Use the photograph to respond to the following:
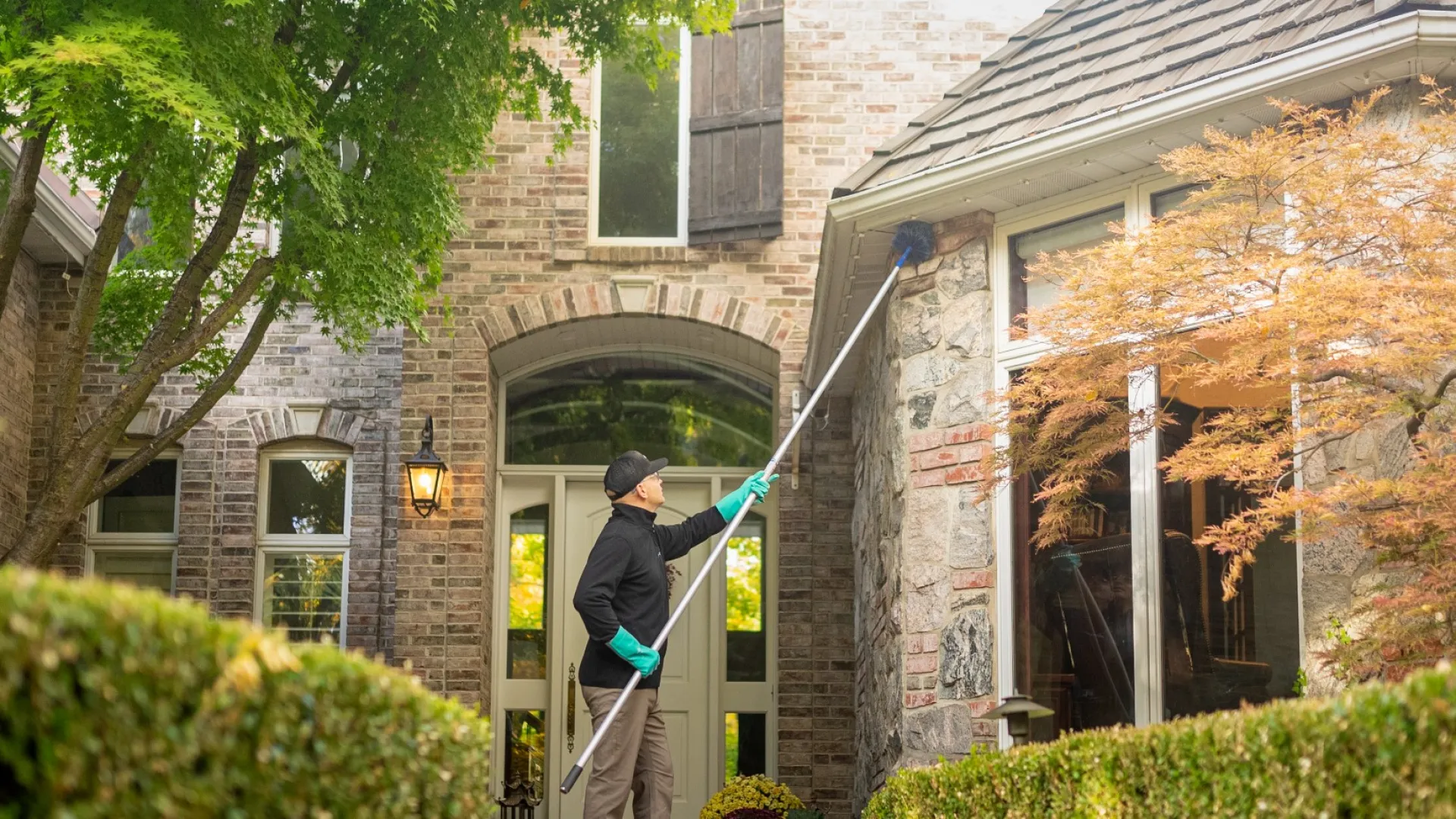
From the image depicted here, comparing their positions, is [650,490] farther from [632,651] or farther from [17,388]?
[17,388]

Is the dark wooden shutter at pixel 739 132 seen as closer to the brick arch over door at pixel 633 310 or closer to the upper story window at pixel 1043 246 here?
the brick arch over door at pixel 633 310

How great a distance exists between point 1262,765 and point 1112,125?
10.3ft

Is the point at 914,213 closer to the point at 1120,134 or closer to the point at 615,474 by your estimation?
the point at 1120,134

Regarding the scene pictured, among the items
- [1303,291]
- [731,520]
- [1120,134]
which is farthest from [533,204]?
[1303,291]

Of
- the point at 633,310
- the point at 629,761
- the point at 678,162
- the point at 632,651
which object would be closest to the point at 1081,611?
the point at 632,651

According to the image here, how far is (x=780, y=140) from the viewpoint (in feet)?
34.1

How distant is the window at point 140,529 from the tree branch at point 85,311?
3.66 m

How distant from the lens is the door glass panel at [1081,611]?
5.84m

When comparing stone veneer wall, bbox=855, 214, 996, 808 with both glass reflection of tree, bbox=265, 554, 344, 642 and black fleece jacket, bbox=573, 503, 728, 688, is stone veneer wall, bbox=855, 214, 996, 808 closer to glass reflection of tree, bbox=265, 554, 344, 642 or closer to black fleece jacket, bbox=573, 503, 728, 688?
black fleece jacket, bbox=573, 503, 728, 688

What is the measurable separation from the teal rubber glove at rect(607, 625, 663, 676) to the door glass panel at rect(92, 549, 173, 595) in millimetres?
6031

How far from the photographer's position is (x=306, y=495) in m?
11.1

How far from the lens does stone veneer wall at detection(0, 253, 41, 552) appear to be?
10352 millimetres

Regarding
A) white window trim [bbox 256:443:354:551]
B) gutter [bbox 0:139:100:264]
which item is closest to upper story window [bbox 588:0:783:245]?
white window trim [bbox 256:443:354:551]

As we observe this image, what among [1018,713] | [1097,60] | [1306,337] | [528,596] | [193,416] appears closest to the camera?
[1306,337]
